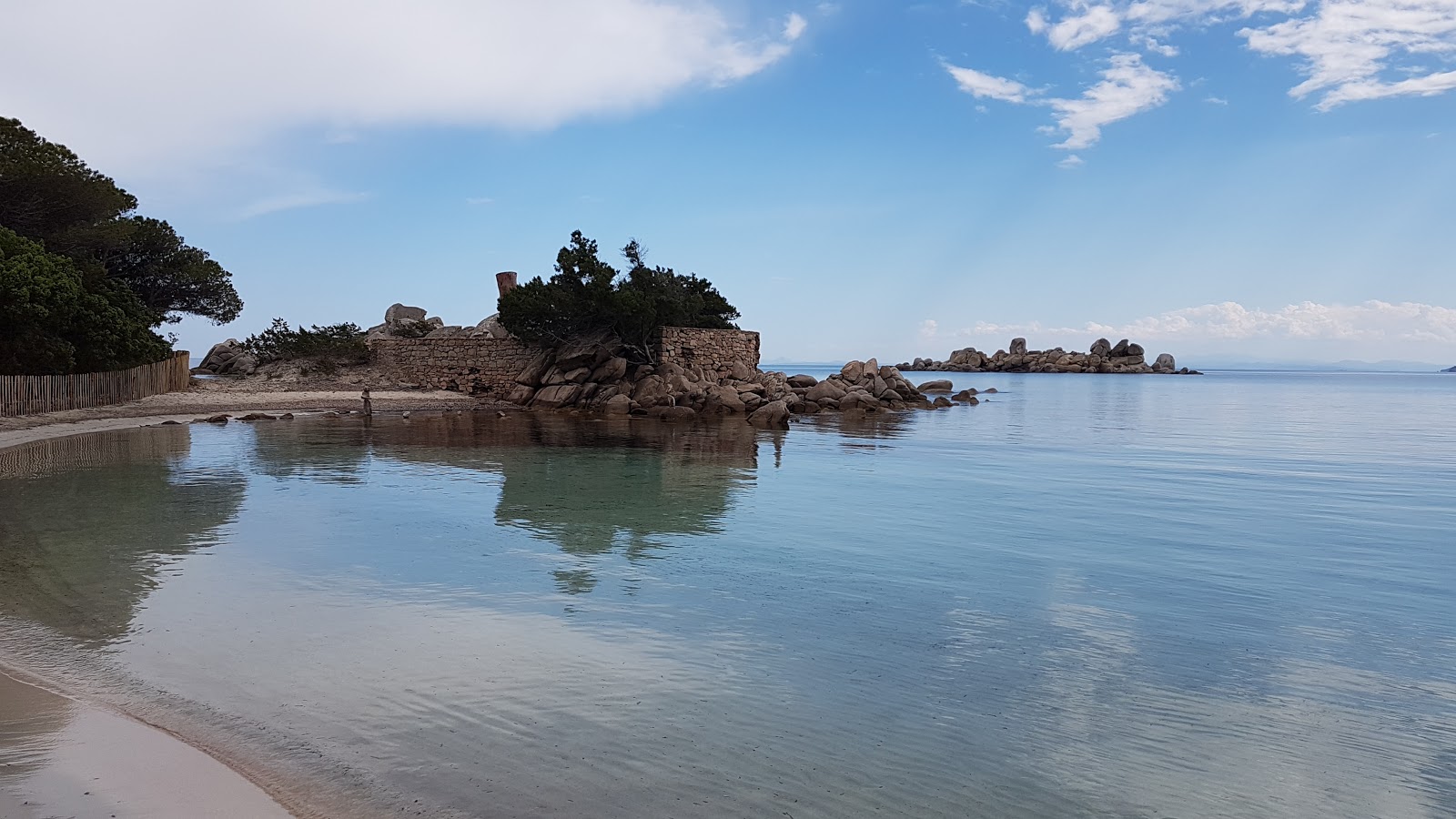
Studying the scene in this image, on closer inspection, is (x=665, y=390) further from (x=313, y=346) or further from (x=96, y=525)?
(x=96, y=525)

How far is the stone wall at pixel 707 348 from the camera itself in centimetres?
3784

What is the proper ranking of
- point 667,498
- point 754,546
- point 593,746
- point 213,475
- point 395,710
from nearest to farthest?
point 593,746, point 395,710, point 754,546, point 667,498, point 213,475

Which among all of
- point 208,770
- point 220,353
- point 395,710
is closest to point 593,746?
point 395,710

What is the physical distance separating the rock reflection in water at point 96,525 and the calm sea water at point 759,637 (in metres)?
0.08

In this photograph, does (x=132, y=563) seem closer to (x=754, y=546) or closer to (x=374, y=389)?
(x=754, y=546)

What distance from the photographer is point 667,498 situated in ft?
50.3

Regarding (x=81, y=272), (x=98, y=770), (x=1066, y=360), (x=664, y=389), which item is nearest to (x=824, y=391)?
(x=664, y=389)

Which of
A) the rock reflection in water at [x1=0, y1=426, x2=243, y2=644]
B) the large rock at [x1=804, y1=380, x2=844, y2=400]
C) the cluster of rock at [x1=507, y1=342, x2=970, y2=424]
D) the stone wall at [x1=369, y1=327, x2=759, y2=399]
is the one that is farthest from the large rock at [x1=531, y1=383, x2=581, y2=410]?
the rock reflection in water at [x1=0, y1=426, x2=243, y2=644]

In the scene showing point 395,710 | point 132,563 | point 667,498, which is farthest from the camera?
point 667,498

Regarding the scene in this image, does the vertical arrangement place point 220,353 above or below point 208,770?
above

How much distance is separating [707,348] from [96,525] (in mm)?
28697

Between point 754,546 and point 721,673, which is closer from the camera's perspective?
point 721,673

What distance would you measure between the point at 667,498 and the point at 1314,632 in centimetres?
961

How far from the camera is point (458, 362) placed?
1564 inches
